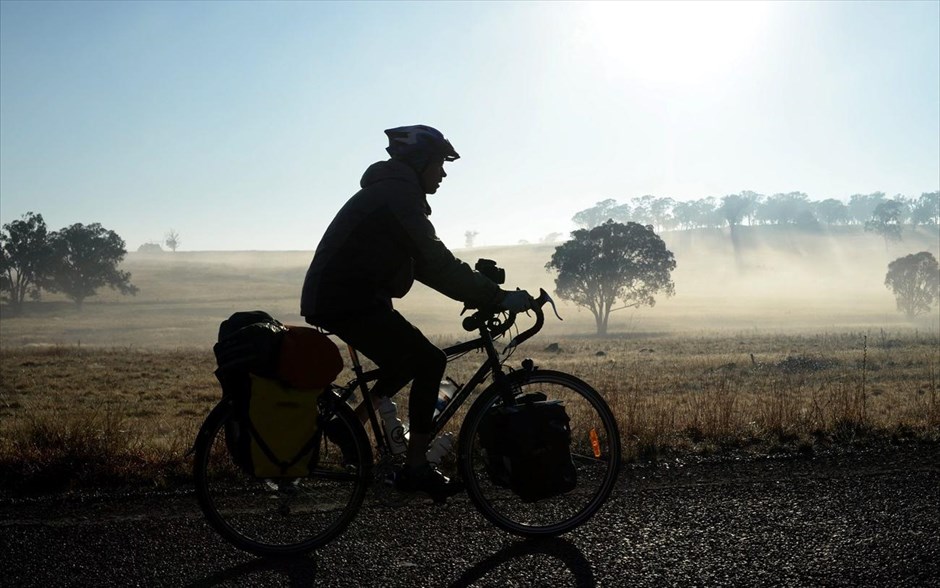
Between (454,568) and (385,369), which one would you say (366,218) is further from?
(454,568)

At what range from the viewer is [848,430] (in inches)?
251

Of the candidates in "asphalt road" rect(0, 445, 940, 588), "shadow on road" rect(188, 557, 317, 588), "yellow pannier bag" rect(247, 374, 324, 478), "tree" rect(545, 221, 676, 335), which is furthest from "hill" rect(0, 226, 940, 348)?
"shadow on road" rect(188, 557, 317, 588)

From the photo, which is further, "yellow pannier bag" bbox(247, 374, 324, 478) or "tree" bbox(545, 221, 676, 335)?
"tree" bbox(545, 221, 676, 335)

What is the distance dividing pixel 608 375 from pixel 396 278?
16.4 m

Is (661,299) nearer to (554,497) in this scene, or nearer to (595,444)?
(595,444)

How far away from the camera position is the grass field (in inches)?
224

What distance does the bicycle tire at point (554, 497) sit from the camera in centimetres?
414

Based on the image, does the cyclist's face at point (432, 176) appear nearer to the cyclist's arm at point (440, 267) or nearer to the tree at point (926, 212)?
the cyclist's arm at point (440, 267)

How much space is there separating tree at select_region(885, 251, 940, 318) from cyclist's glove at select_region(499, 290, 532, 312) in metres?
75.1

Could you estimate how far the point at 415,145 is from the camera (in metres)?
4.09

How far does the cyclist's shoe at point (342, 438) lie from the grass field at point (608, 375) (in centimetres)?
173

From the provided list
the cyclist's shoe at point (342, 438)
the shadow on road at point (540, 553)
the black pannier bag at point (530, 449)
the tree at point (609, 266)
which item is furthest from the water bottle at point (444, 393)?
the tree at point (609, 266)

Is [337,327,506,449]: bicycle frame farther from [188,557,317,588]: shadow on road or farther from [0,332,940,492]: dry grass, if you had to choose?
[0,332,940,492]: dry grass

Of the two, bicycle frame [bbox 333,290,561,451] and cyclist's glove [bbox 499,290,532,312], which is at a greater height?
cyclist's glove [bbox 499,290,532,312]
